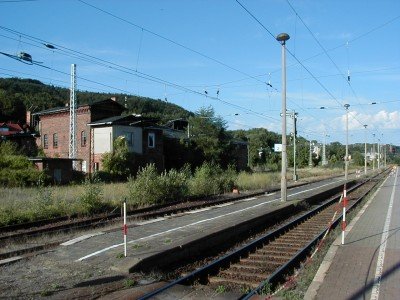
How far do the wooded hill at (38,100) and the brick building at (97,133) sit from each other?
29545 millimetres

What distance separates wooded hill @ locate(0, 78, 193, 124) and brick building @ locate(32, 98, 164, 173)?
29545 mm

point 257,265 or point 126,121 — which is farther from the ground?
point 126,121

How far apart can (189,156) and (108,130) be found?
11.5 m

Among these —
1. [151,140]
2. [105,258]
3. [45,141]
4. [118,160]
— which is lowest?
[105,258]

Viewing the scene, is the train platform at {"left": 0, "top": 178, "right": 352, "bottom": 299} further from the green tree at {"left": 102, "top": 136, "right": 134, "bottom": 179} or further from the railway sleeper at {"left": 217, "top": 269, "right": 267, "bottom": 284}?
the green tree at {"left": 102, "top": 136, "right": 134, "bottom": 179}

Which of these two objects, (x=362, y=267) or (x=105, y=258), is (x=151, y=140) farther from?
(x=362, y=267)

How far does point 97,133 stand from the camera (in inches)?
1865

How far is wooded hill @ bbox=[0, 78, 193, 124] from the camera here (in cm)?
8694

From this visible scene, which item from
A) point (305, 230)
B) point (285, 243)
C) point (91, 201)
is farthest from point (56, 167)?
point (285, 243)

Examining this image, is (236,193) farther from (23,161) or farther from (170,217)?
(23,161)

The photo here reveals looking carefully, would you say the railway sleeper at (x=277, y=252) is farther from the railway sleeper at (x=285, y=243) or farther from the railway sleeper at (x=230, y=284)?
the railway sleeper at (x=230, y=284)

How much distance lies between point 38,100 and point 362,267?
87755 millimetres

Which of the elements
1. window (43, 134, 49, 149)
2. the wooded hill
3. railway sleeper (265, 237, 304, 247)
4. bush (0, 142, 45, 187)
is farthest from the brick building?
railway sleeper (265, 237, 304, 247)

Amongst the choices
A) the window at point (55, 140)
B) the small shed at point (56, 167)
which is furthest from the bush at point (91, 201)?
the window at point (55, 140)
